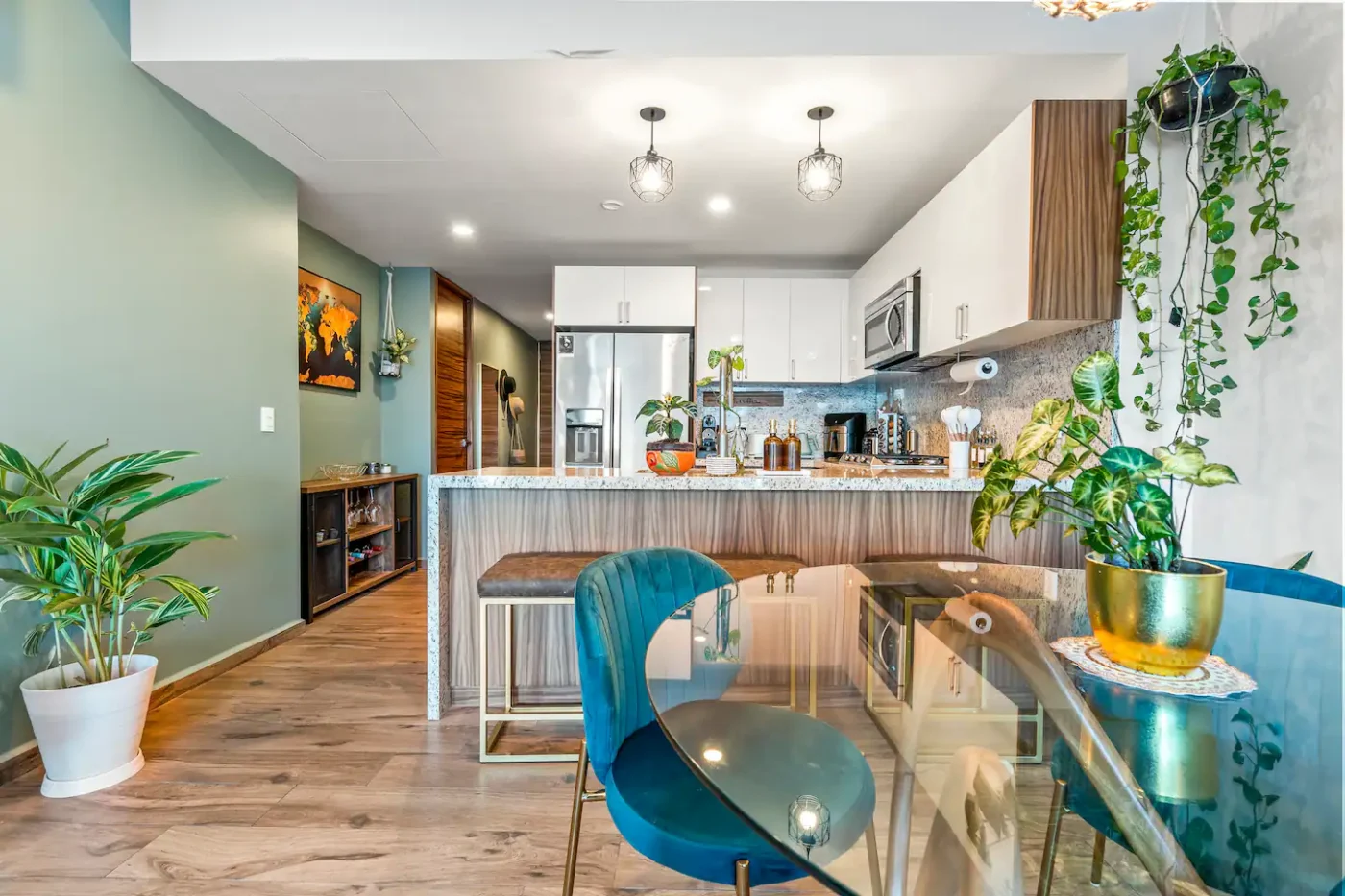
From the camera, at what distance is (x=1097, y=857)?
914 millimetres

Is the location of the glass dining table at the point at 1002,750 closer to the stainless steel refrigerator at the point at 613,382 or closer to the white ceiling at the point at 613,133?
the white ceiling at the point at 613,133

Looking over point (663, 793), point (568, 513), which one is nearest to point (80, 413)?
point (568, 513)

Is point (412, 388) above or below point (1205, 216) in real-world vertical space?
below

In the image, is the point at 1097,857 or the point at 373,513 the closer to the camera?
the point at 1097,857

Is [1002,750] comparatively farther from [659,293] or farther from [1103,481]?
[659,293]

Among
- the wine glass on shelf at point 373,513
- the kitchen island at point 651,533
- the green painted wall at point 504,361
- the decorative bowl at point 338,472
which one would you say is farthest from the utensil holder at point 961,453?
the green painted wall at point 504,361

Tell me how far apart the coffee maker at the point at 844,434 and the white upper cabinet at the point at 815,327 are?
1.18 ft

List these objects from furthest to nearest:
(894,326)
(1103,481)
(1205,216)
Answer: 1. (894,326)
2. (1205,216)
3. (1103,481)

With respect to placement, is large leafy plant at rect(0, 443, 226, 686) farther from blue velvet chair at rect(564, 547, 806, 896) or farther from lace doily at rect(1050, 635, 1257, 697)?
lace doily at rect(1050, 635, 1257, 697)

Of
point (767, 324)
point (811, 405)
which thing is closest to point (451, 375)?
point (767, 324)

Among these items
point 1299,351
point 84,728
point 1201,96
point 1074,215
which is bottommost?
point 84,728

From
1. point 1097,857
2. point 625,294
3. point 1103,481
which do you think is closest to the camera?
point 1103,481

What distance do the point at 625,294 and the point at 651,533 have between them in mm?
2357

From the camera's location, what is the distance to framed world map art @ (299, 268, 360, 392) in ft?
11.9
